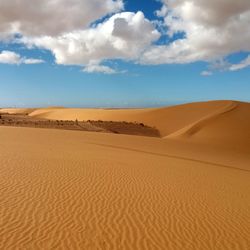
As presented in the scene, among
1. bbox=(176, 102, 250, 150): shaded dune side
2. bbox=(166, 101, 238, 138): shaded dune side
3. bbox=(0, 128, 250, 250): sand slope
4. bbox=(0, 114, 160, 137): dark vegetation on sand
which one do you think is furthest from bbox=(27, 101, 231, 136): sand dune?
bbox=(0, 128, 250, 250): sand slope

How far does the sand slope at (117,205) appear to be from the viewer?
5660mm

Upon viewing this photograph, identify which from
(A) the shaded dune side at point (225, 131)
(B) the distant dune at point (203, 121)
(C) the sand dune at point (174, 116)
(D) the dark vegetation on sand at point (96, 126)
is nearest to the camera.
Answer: (A) the shaded dune side at point (225, 131)

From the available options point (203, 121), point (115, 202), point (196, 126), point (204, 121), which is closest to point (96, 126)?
point (196, 126)

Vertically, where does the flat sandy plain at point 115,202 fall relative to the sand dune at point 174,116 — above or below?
below

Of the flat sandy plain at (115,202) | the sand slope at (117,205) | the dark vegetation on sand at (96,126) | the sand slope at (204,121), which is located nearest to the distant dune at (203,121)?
the sand slope at (204,121)

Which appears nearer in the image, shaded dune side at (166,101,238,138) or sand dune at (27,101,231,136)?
shaded dune side at (166,101,238,138)

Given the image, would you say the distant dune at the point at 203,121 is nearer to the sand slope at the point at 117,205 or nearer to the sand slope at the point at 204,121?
the sand slope at the point at 204,121

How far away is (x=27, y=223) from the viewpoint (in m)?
6.00

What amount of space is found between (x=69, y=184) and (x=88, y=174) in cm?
150

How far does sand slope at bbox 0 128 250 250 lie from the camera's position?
566 centimetres

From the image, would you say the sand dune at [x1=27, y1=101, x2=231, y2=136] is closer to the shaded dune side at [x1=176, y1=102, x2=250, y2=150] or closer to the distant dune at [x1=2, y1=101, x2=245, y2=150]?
the distant dune at [x1=2, y1=101, x2=245, y2=150]

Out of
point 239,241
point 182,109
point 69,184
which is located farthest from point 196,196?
point 182,109

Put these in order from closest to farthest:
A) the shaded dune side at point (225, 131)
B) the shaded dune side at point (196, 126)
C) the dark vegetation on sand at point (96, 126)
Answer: the shaded dune side at point (225, 131) → the shaded dune side at point (196, 126) → the dark vegetation on sand at point (96, 126)

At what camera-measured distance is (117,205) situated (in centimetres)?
743
